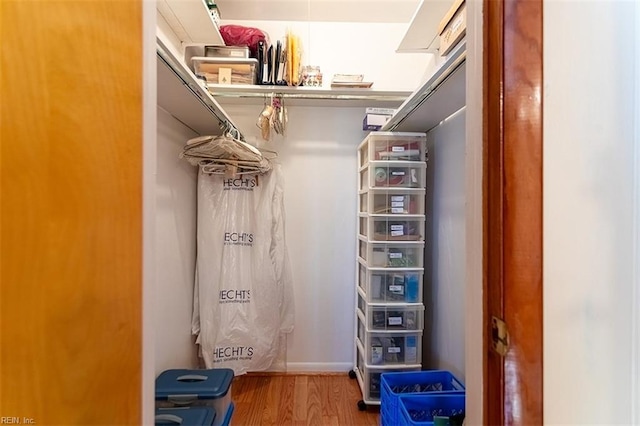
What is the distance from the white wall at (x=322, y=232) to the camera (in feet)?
7.34

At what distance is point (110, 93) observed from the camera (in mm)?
481

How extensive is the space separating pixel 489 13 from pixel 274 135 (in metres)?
1.85

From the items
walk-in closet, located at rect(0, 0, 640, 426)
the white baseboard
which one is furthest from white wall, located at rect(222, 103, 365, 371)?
walk-in closet, located at rect(0, 0, 640, 426)

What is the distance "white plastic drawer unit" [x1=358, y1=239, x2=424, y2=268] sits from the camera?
73.3 inches

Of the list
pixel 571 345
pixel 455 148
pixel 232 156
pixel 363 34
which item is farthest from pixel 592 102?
pixel 363 34

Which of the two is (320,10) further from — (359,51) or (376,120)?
(376,120)

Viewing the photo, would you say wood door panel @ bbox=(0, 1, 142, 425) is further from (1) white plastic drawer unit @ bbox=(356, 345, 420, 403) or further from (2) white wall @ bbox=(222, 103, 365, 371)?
(2) white wall @ bbox=(222, 103, 365, 371)

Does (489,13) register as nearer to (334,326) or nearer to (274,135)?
(274,135)

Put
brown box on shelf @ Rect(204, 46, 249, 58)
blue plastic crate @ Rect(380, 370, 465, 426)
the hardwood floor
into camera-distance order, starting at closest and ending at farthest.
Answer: blue plastic crate @ Rect(380, 370, 465, 426)
the hardwood floor
brown box on shelf @ Rect(204, 46, 249, 58)

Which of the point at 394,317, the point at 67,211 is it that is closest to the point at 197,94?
the point at 67,211

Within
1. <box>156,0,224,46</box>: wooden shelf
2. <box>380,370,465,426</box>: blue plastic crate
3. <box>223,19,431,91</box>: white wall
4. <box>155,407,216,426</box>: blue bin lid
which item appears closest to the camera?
<box>155,407,216,426</box>: blue bin lid

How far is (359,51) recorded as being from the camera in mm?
2201

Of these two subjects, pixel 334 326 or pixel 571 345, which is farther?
pixel 334 326

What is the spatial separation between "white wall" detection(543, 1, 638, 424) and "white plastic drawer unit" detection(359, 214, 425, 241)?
1353 mm
